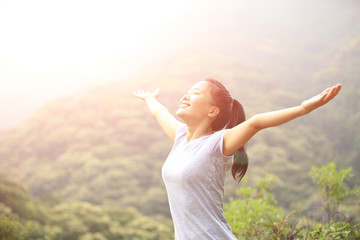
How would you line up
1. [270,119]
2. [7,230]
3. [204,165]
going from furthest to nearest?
[7,230]
[204,165]
[270,119]

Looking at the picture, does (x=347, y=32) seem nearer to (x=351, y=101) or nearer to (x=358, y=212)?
(x=351, y=101)

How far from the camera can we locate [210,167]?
1.06m

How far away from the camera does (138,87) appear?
14.2 meters

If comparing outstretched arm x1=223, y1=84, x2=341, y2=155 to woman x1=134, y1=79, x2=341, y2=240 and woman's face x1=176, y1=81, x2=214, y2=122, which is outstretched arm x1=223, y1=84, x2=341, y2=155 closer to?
woman x1=134, y1=79, x2=341, y2=240

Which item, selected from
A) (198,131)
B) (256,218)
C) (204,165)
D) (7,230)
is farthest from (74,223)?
(204,165)

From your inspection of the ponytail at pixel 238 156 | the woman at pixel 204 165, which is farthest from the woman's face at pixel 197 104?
the ponytail at pixel 238 156

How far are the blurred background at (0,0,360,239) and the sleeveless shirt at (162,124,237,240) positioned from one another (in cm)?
434

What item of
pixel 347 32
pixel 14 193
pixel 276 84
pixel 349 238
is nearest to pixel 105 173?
pixel 14 193

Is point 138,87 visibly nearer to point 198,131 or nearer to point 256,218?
point 256,218

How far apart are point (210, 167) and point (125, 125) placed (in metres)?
11.0

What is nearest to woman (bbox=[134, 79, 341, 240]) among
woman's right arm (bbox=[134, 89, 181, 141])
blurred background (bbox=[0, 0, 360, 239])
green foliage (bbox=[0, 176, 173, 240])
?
woman's right arm (bbox=[134, 89, 181, 141])

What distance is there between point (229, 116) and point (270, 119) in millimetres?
323

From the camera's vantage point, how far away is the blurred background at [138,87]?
9.29 m

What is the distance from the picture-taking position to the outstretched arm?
2.94ft
